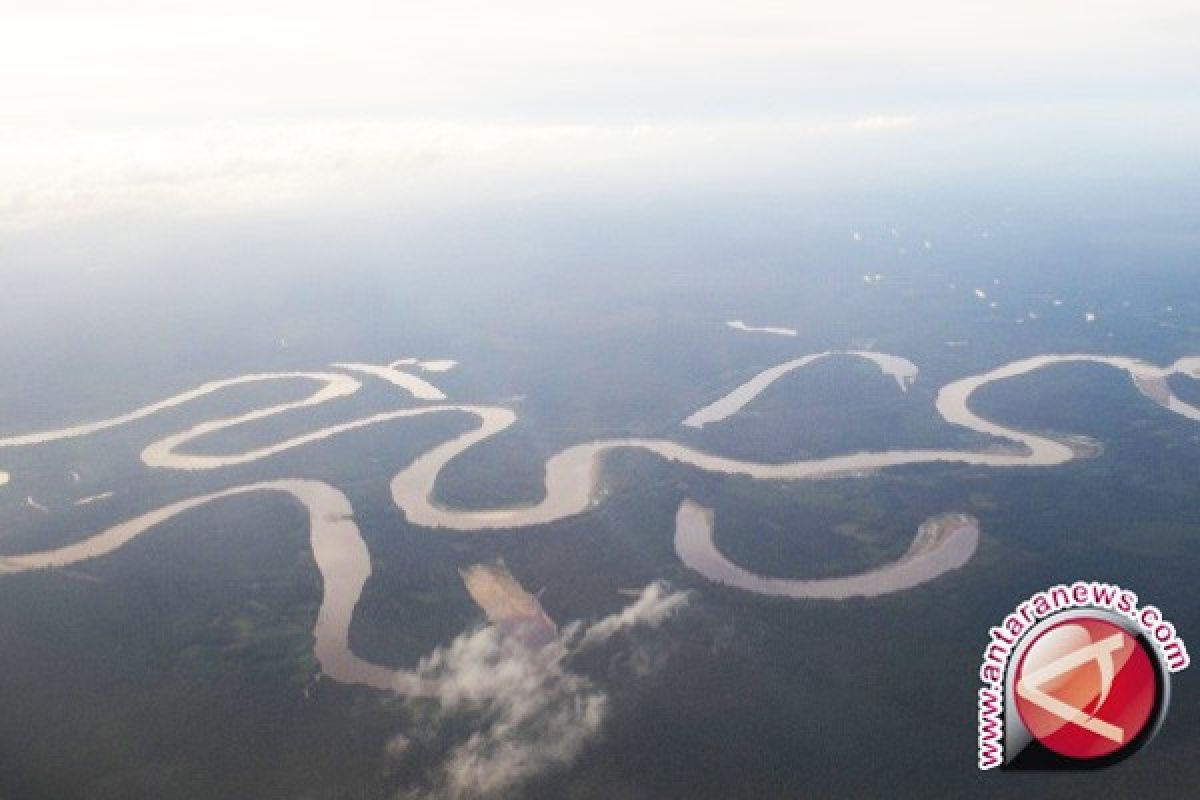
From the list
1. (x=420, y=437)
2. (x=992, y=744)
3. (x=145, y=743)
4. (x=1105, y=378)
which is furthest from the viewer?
(x=1105, y=378)

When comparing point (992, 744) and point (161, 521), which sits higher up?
point (992, 744)


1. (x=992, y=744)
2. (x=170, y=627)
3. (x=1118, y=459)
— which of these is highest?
(x=992, y=744)

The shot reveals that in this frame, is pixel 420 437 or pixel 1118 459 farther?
pixel 420 437

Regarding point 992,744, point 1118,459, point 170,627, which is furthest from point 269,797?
point 1118,459

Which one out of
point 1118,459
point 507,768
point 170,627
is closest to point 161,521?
point 170,627

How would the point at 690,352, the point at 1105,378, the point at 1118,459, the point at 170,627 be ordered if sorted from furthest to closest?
the point at 690,352 → the point at 1105,378 → the point at 1118,459 → the point at 170,627

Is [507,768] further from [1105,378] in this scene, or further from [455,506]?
[1105,378]

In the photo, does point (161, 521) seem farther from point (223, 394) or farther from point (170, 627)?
point (223, 394)
